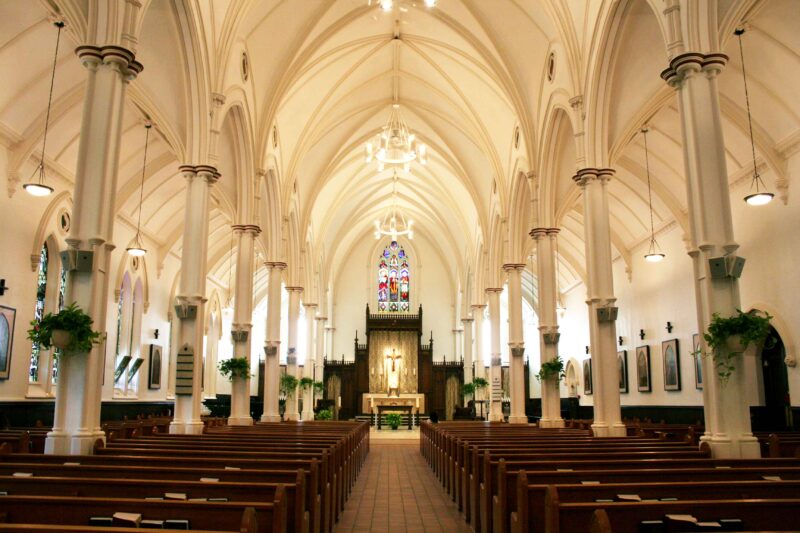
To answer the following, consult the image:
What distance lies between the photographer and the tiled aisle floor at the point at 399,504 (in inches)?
347

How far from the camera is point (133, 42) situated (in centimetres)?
1032

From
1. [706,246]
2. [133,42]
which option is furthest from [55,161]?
[706,246]

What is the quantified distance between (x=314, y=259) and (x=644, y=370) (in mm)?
17158

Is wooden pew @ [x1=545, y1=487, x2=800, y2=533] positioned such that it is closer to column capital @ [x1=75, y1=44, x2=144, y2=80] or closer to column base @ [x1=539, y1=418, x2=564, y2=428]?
column capital @ [x1=75, y1=44, x2=144, y2=80]

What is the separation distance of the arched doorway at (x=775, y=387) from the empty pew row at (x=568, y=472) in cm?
897

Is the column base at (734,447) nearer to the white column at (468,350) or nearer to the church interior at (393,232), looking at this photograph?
the church interior at (393,232)

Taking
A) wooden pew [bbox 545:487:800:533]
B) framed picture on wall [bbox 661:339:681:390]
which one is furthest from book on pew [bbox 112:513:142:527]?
framed picture on wall [bbox 661:339:681:390]

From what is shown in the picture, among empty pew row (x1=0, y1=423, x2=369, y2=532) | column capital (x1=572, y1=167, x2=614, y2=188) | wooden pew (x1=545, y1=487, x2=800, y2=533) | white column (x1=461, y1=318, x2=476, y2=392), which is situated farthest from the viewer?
white column (x1=461, y1=318, x2=476, y2=392)

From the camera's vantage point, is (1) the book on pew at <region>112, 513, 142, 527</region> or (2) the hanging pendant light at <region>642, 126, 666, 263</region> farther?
(2) the hanging pendant light at <region>642, 126, 666, 263</region>

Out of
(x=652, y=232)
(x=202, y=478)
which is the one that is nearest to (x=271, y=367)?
(x=652, y=232)

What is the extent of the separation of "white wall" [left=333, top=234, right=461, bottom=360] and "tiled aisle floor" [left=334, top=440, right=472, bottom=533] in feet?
83.4

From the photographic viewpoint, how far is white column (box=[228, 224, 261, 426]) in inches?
712

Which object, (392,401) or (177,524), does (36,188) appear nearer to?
(177,524)

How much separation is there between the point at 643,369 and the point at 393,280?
2088cm
